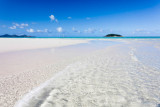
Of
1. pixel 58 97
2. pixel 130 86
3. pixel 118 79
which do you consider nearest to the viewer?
pixel 58 97

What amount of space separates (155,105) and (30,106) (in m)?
3.64

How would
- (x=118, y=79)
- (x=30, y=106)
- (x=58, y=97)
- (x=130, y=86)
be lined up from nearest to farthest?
(x=30, y=106) < (x=58, y=97) < (x=130, y=86) < (x=118, y=79)

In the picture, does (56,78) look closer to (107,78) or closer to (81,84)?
(81,84)

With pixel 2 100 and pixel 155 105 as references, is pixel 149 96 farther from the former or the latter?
pixel 2 100

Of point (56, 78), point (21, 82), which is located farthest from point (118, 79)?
point (21, 82)

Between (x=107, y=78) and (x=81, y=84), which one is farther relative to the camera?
(x=107, y=78)

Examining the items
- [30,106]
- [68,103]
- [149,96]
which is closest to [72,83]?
[68,103]

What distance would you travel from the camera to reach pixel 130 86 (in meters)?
4.64

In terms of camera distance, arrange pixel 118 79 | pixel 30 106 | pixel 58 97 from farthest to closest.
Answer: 1. pixel 118 79
2. pixel 58 97
3. pixel 30 106

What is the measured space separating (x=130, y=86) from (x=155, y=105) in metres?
1.27

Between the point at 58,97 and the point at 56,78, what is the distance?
1.68 m

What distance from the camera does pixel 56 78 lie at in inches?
212

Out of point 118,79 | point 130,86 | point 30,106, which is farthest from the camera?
point 118,79

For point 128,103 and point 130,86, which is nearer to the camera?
point 128,103
